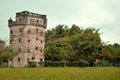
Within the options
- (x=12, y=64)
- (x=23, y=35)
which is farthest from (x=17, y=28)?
(x=12, y=64)

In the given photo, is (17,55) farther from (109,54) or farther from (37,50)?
(109,54)

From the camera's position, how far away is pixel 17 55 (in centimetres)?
8594

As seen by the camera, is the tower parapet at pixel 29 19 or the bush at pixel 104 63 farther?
the tower parapet at pixel 29 19

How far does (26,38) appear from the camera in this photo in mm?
85188

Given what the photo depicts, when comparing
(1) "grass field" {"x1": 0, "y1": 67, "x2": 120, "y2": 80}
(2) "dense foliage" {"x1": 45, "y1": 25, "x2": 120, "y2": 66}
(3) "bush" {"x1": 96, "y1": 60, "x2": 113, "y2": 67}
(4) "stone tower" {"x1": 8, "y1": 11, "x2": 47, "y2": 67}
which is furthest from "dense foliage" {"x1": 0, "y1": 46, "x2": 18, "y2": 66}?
(1) "grass field" {"x1": 0, "y1": 67, "x2": 120, "y2": 80}

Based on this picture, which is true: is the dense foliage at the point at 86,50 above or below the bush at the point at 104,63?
above

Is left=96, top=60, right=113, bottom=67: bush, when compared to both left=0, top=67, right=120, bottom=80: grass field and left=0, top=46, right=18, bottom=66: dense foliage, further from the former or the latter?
left=0, top=67, right=120, bottom=80: grass field

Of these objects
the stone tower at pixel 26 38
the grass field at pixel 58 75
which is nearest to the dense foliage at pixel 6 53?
the stone tower at pixel 26 38

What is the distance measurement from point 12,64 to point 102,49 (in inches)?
828

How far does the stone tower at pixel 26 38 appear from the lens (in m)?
85.4

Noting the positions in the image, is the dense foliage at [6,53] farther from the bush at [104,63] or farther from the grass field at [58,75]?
the grass field at [58,75]

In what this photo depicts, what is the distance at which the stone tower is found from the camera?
85.4 meters

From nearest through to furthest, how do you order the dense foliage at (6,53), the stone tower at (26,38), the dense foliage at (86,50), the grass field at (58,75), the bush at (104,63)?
1. the grass field at (58,75)
2. the bush at (104,63)
3. the dense foliage at (6,53)
4. the dense foliage at (86,50)
5. the stone tower at (26,38)

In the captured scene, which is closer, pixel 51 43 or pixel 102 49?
pixel 102 49
